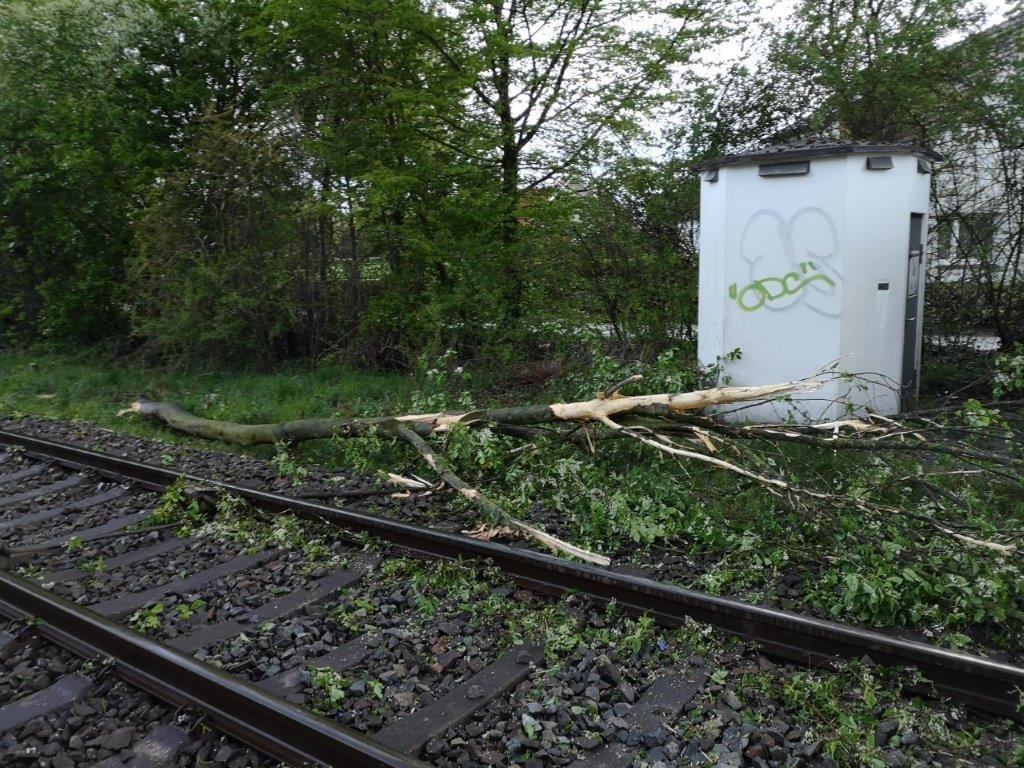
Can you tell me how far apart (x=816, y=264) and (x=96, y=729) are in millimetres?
7734

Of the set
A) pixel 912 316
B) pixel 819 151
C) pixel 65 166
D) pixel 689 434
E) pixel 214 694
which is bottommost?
pixel 214 694

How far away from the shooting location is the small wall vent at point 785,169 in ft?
28.8

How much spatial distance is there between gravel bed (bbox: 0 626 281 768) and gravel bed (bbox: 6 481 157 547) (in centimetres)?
225

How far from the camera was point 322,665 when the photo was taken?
4285 mm

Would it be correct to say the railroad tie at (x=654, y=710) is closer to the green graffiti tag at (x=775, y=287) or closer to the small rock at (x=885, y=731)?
the small rock at (x=885, y=731)

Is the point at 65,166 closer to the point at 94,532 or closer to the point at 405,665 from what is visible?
the point at 94,532

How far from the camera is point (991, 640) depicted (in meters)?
4.33

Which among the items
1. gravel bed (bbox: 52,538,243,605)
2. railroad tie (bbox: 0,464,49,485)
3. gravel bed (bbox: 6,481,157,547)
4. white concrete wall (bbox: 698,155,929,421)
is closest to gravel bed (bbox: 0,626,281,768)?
gravel bed (bbox: 52,538,243,605)

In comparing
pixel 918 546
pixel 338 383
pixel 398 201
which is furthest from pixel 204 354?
pixel 918 546

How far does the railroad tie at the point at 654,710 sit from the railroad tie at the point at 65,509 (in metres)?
5.42

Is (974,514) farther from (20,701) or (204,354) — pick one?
(204,354)

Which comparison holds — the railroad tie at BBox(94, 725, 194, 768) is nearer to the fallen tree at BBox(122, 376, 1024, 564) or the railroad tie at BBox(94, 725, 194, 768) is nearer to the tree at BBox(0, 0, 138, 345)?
the fallen tree at BBox(122, 376, 1024, 564)

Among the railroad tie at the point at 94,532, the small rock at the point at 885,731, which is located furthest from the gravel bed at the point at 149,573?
the small rock at the point at 885,731

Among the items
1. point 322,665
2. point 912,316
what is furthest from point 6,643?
point 912,316
